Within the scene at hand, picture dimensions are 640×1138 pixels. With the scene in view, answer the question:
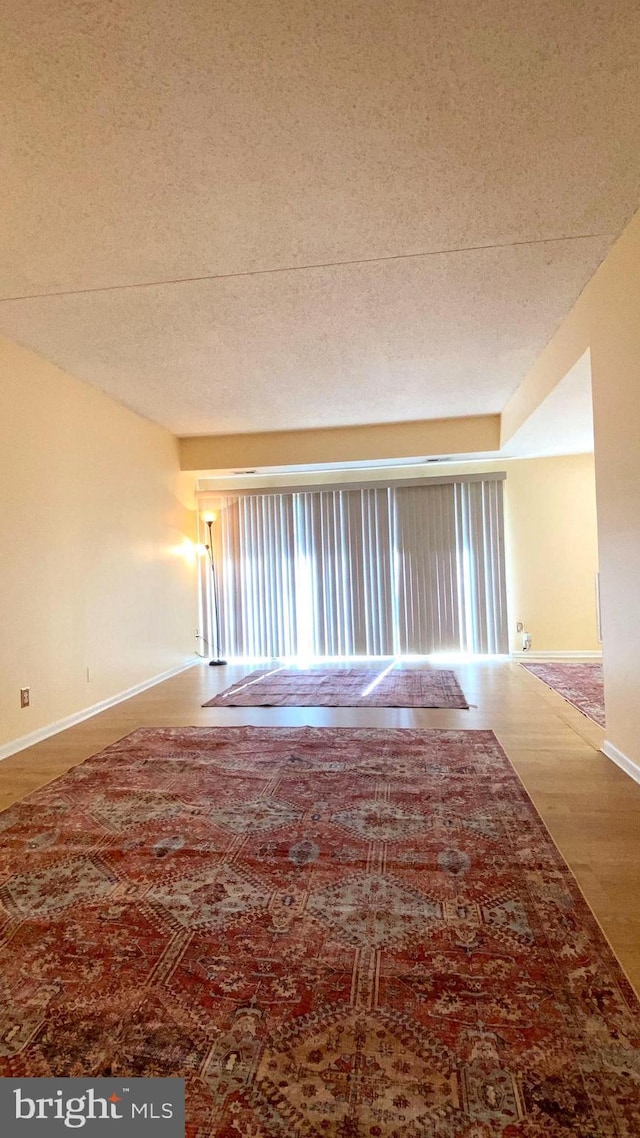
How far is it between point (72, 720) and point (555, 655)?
5131 mm

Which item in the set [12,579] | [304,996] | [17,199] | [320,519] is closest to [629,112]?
[17,199]

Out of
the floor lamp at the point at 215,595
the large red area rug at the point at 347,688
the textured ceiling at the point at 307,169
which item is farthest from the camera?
the floor lamp at the point at 215,595

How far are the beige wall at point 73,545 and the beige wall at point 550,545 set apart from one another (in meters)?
3.20

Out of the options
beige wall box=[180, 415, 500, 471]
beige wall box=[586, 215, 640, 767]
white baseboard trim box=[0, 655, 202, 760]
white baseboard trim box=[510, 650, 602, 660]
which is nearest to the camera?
beige wall box=[586, 215, 640, 767]

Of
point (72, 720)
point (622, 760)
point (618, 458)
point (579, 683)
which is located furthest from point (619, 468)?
point (72, 720)

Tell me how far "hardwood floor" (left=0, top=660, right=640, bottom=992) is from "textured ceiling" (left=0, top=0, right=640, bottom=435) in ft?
8.31

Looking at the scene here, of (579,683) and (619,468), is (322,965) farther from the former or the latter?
(579,683)

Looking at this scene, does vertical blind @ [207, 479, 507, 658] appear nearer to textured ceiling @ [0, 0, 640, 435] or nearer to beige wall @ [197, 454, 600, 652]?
beige wall @ [197, 454, 600, 652]

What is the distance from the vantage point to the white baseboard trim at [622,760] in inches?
98.9

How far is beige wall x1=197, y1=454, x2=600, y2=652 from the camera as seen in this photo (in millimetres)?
6141

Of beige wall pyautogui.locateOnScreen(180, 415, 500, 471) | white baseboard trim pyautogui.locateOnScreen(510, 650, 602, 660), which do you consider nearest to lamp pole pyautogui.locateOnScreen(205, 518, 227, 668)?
beige wall pyautogui.locateOnScreen(180, 415, 500, 471)

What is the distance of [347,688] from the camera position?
15.8ft

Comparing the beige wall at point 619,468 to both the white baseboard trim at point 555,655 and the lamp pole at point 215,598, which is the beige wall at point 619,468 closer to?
the white baseboard trim at point 555,655

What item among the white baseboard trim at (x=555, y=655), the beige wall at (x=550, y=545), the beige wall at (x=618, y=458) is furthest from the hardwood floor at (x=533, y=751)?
the beige wall at (x=550, y=545)
